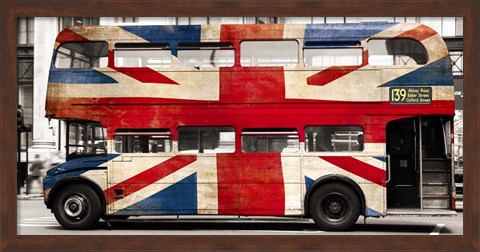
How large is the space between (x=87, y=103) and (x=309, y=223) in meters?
5.32

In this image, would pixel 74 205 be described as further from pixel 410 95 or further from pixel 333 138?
pixel 410 95

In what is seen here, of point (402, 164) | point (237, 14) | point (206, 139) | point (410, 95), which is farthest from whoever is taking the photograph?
point (402, 164)

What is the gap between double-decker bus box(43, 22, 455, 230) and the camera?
15.0 meters

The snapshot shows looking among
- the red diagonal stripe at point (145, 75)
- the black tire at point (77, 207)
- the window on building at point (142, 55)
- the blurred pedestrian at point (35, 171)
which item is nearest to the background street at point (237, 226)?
the black tire at point (77, 207)

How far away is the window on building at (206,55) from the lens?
1510 cm

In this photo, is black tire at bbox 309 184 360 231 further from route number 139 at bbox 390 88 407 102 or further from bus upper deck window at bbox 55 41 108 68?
bus upper deck window at bbox 55 41 108 68

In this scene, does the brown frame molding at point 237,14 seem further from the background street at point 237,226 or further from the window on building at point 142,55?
the window on building at point 142,55

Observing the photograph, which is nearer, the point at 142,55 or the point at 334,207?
the point at 334,207

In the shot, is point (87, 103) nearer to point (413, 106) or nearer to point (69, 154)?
point (69, 154)

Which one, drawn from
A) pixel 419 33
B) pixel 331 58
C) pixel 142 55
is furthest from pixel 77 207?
pixel 419 33

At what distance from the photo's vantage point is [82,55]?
50.7 ft

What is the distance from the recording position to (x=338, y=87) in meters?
15.1

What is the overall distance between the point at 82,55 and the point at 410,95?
6182mm

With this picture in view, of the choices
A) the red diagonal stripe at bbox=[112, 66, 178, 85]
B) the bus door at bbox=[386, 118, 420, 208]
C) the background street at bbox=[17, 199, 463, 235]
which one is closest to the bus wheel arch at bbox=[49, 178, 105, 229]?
the background street at bbox=[17, 199, 463, 235]
